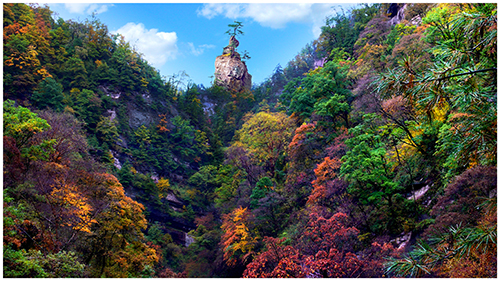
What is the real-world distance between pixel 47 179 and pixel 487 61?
460 inches

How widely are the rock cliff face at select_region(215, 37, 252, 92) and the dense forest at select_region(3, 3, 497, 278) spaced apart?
8219 millimetres

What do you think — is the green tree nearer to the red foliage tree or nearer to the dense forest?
the dense forest

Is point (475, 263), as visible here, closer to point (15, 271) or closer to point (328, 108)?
point (15, 271)

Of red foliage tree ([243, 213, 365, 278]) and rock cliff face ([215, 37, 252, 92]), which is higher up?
rock cliff face ([215, 37, 252, 92])

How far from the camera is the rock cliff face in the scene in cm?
4016

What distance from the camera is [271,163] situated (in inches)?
786

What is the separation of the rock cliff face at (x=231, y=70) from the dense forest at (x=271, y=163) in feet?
27.0

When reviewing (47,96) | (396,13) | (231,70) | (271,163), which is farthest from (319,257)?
(231,70)

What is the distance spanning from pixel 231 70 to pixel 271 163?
24.4 meters

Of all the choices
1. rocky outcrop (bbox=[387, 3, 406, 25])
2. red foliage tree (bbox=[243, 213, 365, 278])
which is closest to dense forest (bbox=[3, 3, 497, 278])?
red foliage tree (bbox=[243, 213, 365, 278])

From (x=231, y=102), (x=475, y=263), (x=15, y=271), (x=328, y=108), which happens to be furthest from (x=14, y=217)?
(x=231, y=102)

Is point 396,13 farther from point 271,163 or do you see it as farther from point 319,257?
point 319,257

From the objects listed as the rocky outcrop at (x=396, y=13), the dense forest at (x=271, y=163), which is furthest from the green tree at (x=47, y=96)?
the rocky outcrop at (x=396, y=13)

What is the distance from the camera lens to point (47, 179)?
8812 mm
